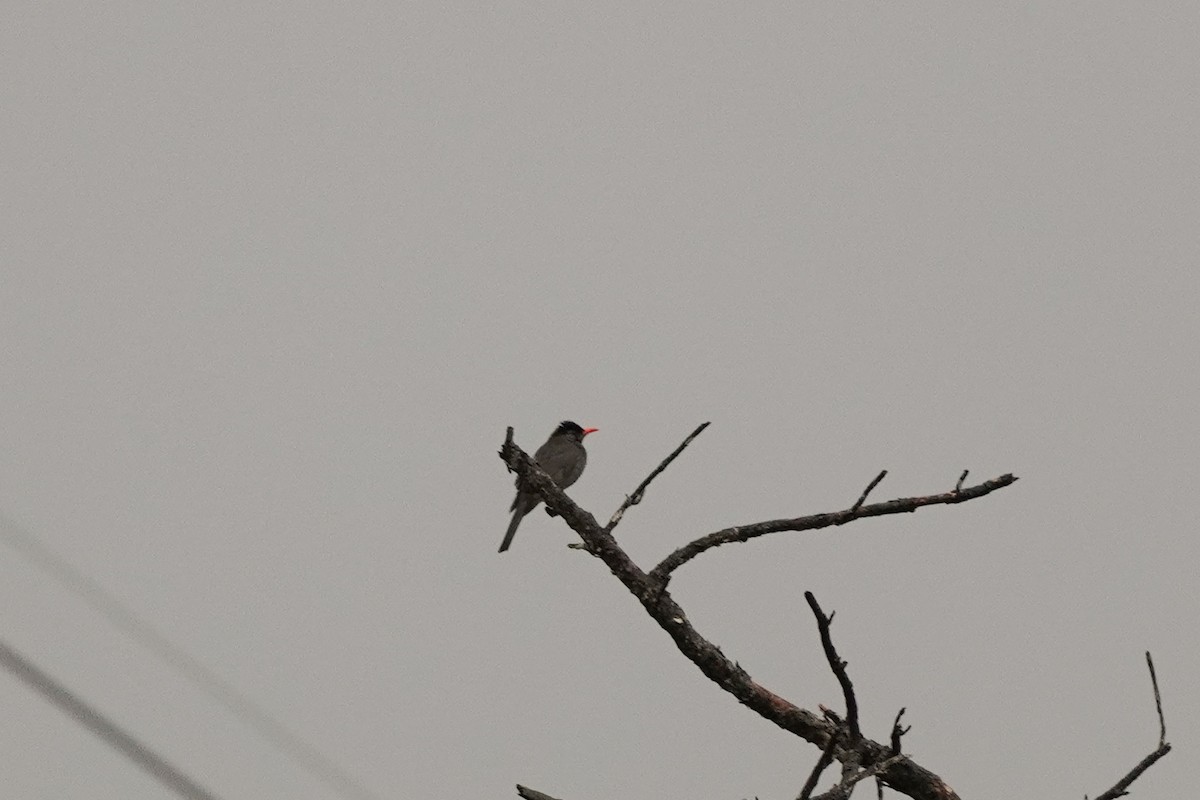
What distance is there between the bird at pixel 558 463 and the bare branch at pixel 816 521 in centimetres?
548

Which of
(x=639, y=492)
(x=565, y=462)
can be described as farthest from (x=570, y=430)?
(x=639, y=492)

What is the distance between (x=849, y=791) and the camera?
133 inches

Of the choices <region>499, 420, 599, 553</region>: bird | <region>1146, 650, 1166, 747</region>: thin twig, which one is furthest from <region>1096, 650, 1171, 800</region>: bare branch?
<region>499, 420, 599, 553</region>: bird

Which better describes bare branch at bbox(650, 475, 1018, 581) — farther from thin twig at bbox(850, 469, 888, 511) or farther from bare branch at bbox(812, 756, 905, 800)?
bare branch at bbox(812, 756, 905, 800)

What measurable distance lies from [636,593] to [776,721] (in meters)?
0.67

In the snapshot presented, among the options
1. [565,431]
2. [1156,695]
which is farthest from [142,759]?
[565,431]

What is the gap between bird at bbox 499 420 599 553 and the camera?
32.1ft

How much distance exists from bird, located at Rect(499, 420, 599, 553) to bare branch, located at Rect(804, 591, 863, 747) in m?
6.54

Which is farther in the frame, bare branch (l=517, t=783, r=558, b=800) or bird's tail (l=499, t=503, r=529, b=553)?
bird's tail (l=499, t=503, r=529, b=553)

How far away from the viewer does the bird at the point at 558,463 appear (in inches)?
386

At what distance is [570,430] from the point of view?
10.7m

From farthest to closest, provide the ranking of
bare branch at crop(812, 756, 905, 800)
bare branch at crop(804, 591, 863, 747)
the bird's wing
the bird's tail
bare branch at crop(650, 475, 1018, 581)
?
the bird's wing → the bird's tail → bare branch at crop(650, 475, 1018, 581) → bare branch at crop(812, 756, 905, 800) → bare branch at crop(804, 591, 863, 747)

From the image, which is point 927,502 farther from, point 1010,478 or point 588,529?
point 588,529

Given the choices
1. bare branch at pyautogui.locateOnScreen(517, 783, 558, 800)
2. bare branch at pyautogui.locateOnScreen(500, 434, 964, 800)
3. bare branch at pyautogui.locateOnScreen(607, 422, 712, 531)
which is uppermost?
bare branch at pyautogui.locateOnScreen(607, 422, 712, 531)
